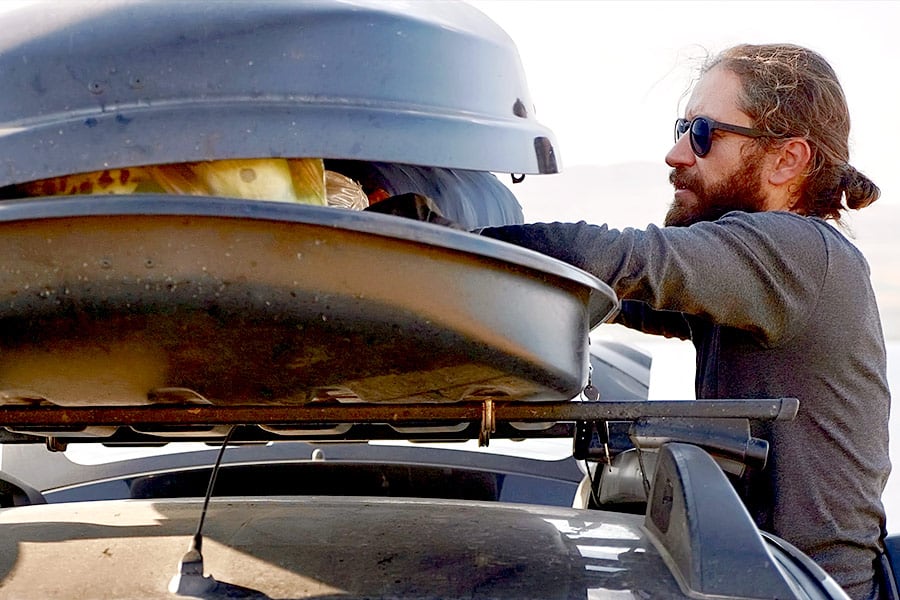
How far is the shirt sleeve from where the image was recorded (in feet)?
6.30

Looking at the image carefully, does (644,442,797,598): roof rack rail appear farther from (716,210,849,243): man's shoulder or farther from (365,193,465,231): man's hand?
(716,210,849,243): man's shoulder

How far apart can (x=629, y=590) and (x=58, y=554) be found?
859 millimetres

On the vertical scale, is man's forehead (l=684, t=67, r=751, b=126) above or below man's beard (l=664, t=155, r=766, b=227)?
above

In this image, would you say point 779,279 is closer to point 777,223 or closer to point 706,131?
point 777,223

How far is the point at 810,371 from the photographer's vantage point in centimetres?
239

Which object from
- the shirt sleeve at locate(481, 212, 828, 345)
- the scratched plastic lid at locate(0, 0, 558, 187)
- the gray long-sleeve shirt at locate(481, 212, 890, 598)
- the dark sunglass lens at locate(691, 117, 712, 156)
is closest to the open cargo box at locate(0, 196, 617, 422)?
the scratched plastic lid at locate(0, 0, 558, 187)

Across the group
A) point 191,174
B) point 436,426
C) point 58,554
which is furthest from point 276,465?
point 191,174

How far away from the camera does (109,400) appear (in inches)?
64.5

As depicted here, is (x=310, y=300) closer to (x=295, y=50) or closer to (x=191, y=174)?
(x=191, y=174)

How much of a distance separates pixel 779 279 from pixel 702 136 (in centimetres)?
62

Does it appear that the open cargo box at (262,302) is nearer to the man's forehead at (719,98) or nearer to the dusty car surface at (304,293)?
Answer: the dusty car surface at (304,293)

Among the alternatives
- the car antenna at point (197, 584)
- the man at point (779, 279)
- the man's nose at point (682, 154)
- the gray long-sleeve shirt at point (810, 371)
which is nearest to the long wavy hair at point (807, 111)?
the man at point (779, 279)

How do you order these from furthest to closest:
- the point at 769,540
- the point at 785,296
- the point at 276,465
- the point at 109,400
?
1. the point at 276,465
2. the point at 785,296
3. the point at 769,540
4. the point at 109,400

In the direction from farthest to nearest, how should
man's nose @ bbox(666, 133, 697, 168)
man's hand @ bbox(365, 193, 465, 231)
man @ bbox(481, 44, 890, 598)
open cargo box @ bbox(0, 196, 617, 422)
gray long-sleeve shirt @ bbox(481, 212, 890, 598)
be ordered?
man's nose @ bbox(666, 133, 697, 168) < gray long-sleeve shirt @ bbox(481, 212, 890, 598) < man @ bbox(481, 44, 890, 598) < man's hand @ bbox(365, 193, 465, 231) < open cargo box @ bbox(0, 196, 617, 422)
